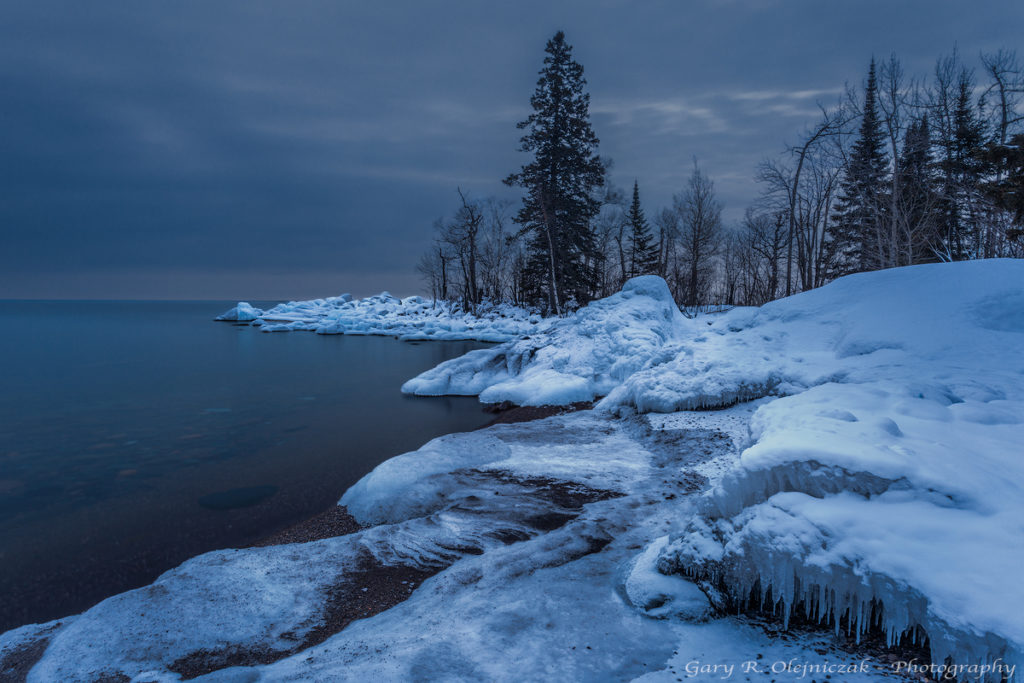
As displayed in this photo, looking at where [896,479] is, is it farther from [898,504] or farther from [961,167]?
[961,167]

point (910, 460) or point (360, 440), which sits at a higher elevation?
point (910, 460)

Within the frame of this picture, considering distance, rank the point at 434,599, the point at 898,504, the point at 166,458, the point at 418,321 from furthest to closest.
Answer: the point at 418,321
the point at 166,458
the point at 434,599
the point at 898,504

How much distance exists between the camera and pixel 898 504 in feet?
9.78

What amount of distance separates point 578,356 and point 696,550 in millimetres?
A: 10883

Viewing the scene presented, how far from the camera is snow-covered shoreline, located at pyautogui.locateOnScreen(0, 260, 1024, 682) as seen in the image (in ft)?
8.96

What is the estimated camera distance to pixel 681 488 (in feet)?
19.9

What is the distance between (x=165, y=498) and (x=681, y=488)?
31.4ft

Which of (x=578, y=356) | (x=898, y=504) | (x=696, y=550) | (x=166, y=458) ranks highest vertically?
(x=578, y=356)

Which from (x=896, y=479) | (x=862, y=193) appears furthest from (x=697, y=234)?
(x=896, y=479)

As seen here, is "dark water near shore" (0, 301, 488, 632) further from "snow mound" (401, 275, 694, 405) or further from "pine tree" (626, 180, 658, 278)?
"pine tree" (626, 180, 658, 278)

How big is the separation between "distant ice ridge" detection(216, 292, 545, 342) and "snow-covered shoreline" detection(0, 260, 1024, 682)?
19583 millimetres

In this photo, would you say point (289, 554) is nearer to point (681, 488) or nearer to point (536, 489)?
point (536, 489)

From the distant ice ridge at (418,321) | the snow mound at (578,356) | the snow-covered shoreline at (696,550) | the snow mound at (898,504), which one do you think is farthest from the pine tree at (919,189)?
the distant ice ridge at (418,321)

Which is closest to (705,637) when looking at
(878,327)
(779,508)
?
(779,508)
